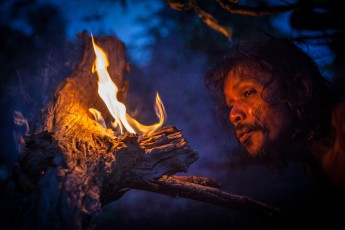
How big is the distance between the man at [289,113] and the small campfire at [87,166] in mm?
1212

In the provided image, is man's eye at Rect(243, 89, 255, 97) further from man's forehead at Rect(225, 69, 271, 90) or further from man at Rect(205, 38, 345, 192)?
man's forehead at Rect(225, 69, 271, 90)

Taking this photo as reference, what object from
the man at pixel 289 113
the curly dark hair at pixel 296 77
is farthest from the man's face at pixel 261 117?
the curly dark hair at pixel 296 77

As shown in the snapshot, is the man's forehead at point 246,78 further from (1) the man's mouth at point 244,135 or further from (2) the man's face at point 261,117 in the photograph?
(1) the man's mouth at point 244,135

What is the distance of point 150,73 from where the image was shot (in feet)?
23.2

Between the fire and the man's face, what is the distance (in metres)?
1.27

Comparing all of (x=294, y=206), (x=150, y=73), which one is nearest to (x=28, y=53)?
(x=150, y=73)

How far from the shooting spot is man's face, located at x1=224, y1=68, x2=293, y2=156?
330 cm

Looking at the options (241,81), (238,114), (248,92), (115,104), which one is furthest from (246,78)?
(115,104)

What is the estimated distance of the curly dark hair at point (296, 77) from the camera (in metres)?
3.32

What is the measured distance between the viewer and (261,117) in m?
3.30

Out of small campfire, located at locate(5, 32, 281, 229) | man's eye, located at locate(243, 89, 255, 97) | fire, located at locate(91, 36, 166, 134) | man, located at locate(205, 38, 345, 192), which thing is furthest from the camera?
man's eye, located at locate(243, 89, 255, 97)

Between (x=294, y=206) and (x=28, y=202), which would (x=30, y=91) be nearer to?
(x=28, y=202)

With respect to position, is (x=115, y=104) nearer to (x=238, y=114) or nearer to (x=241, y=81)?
(x=238, y=114)

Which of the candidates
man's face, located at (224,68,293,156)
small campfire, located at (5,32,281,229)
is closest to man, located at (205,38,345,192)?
man's face, located at (224,68,293,156)
